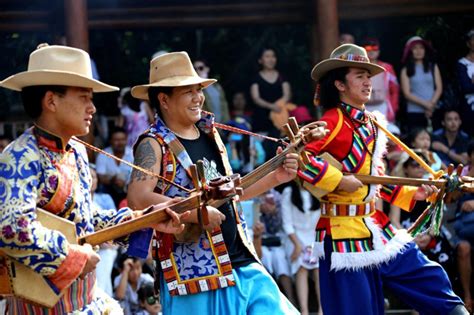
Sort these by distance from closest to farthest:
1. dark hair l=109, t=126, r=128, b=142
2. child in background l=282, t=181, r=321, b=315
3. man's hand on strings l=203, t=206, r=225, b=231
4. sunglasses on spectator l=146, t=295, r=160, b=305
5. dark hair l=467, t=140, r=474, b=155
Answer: man's hand on strings l=203, t=206, r=225, b=231 < sunglasses on spectator l=146, t=295, r=160, b=305 < child in background l=282, t=181, r=321, b=315 < dark hair l=467, t=140, r=474, b=155 < dark hair l=109, t=126, r=128, b=142

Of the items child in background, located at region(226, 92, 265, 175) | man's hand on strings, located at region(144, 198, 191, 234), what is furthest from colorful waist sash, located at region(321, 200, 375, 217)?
child in background, located at region(226, 92, 265, 175)

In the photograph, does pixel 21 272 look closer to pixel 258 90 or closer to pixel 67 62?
pixel 67 62

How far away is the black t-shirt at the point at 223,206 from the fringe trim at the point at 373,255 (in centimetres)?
106

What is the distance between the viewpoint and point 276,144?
12367 mm

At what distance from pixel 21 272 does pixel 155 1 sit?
7.98 meters

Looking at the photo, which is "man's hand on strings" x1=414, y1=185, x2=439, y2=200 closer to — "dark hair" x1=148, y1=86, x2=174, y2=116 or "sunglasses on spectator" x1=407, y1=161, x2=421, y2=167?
"dark hair" x1=148, y1=86, x2=174, y2=116

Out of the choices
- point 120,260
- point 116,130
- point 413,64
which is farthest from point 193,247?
point 413,64

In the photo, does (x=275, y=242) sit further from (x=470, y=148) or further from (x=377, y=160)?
(x=377, y=160)

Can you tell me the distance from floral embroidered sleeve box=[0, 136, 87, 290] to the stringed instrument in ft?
0.22

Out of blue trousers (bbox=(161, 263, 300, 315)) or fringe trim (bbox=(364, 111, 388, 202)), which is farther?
fringe trim (bbox=(364, 111, 388, 202))

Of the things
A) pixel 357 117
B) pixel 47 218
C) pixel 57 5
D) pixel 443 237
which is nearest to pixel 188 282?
pixel 47 218

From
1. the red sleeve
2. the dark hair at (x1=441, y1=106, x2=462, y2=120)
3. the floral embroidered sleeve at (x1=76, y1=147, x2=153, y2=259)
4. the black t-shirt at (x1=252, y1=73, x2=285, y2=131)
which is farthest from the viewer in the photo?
the black t-shirt at (x1=252, y1=73, x2=285, y2=131)

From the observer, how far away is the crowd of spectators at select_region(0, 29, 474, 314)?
35.2ft

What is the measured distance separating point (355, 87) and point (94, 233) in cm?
287
